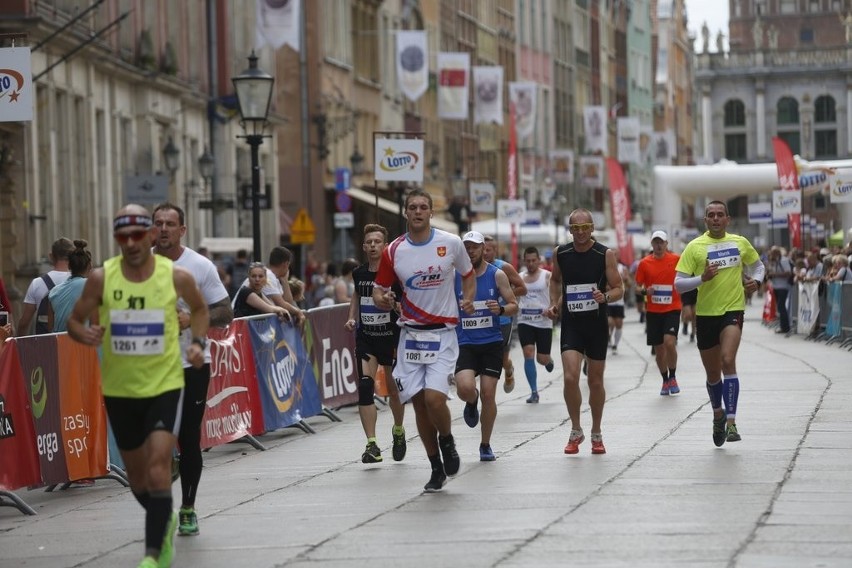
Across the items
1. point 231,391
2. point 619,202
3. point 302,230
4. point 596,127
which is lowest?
point 231,391

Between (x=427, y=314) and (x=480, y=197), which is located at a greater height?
(x=480, y=197)

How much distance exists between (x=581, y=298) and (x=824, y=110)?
571 feet

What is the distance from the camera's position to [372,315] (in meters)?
16.0

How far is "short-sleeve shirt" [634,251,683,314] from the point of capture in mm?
24219

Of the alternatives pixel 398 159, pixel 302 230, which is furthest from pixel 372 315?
pixel 302 230

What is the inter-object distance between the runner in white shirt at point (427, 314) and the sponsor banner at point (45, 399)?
2395 mm

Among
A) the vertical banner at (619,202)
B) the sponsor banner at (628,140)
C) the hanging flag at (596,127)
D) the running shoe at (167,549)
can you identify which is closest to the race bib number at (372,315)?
the running shoe at (167,549)

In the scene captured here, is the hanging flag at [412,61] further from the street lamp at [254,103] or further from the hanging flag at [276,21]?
the street lamp at [254,103]

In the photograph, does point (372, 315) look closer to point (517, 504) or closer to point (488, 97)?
point (517, 504)

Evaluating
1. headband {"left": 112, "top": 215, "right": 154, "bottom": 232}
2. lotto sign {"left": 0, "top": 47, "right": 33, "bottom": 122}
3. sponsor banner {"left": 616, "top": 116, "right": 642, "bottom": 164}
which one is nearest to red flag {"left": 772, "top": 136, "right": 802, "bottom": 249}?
lotto sign {"left": 0, "top": 47, "right": 33, "bottom": 122}

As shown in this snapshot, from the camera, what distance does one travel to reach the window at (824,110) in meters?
184

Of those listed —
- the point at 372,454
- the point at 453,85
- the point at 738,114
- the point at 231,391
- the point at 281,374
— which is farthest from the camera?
the point at 738,114

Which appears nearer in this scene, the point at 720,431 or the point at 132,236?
the point at 132,236

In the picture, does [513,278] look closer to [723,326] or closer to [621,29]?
[723,326]
